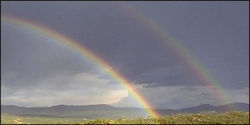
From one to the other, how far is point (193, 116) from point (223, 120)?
11.5 ft

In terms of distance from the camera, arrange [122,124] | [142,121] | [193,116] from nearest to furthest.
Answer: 1. [122,124]
2. [142,121]
3. [193,116]

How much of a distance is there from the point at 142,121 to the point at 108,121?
3189 mm

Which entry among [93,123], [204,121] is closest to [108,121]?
[93,123]

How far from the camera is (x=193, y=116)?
1294 inches

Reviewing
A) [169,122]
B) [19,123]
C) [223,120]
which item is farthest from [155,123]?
[19,123]

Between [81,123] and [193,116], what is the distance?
10.4 m

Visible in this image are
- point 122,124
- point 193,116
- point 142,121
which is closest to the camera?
point 122,124

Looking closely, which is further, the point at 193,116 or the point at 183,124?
the point at 193,116

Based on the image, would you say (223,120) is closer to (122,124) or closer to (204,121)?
(204,121)

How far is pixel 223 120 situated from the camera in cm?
2997

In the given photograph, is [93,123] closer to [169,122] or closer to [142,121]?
[142,121]

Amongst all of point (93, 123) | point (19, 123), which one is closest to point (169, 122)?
point (93, 123)

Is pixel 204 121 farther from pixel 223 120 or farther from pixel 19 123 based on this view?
pixel 19 123

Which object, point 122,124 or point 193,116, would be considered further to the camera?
point 193,116
